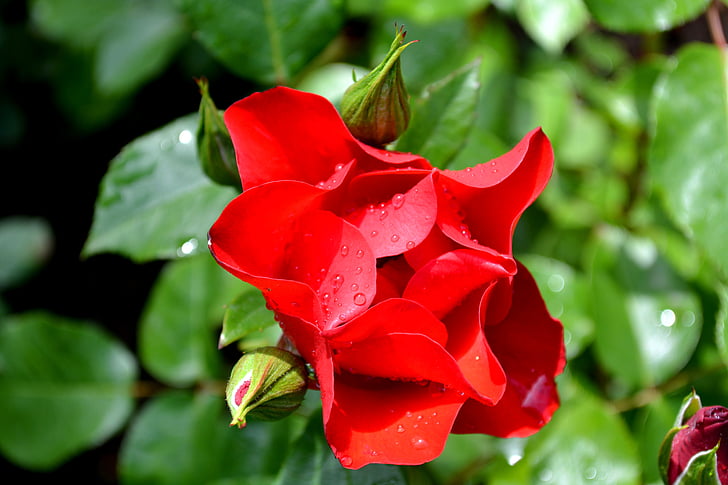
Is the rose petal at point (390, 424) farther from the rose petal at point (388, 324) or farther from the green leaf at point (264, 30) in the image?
the green leaf at point (264, 30)

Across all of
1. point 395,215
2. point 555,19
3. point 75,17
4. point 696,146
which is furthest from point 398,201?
point 75,17

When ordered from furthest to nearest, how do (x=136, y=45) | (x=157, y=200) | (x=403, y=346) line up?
(x=136, y=45), (x=157, y=200), (x=403, y=346)

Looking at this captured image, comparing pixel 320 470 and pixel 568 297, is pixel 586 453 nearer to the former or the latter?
pixel 568 297

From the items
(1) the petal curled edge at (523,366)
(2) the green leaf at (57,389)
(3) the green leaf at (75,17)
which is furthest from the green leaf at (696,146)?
(3) the green leaf at (75,17)

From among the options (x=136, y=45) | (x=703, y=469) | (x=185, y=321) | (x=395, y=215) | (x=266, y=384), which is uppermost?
(x=395, y=215)

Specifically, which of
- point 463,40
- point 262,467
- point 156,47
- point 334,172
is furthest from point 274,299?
point 156,47

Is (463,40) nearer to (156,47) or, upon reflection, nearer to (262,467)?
(156,47)
